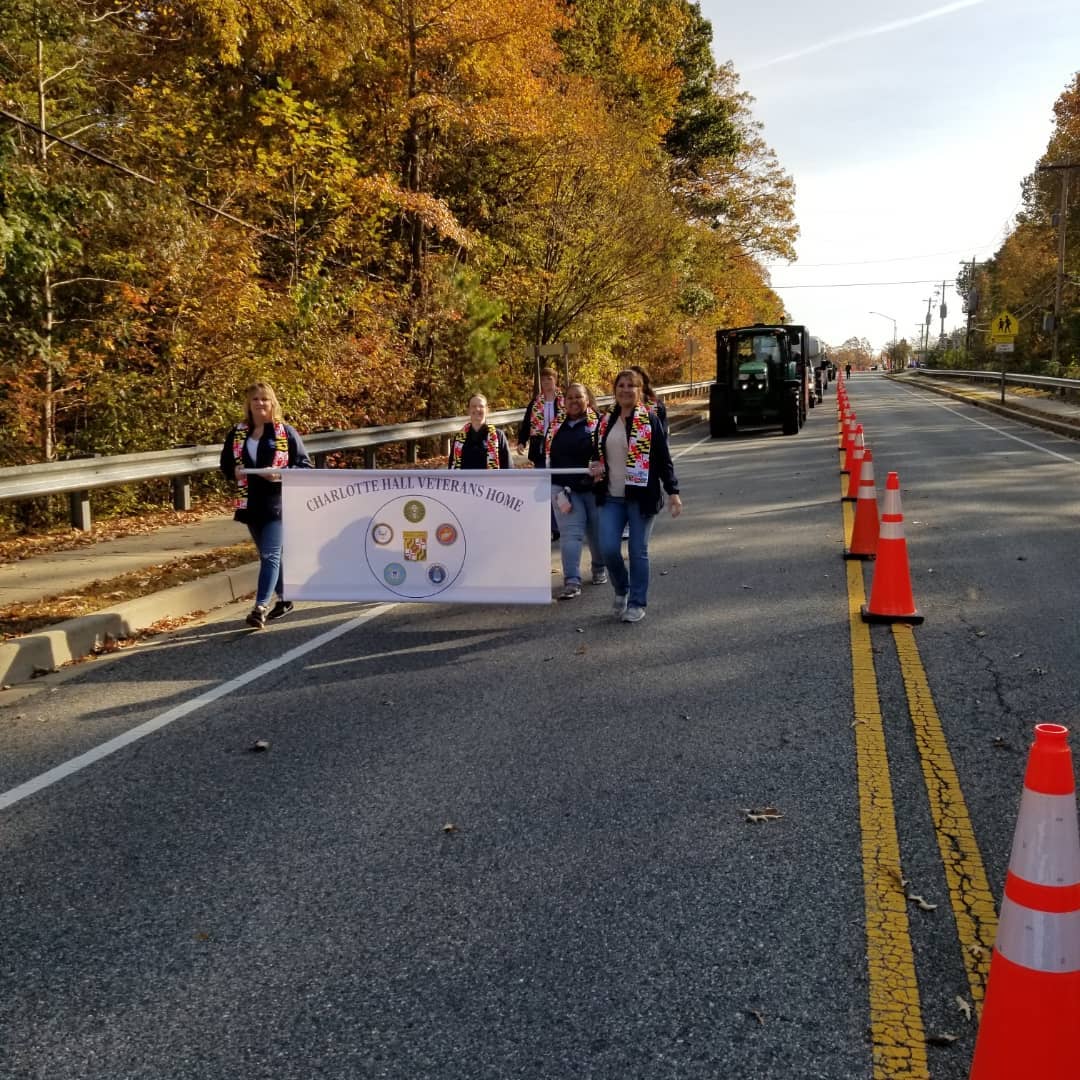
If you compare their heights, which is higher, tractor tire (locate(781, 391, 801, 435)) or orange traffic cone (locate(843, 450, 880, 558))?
tractor tire (locate(781, 391, 801, 435))

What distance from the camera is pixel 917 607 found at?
7.93 meters

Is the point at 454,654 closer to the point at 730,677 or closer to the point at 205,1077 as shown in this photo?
the point at 730,677

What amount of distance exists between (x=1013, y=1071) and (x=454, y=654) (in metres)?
4.96

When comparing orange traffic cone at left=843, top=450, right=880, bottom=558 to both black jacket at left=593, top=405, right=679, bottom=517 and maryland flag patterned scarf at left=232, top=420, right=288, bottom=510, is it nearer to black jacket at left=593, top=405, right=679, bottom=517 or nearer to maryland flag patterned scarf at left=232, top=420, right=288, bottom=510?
black jacket at left=593, top=405, right=679, bottom=517

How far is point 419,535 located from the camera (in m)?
7.78

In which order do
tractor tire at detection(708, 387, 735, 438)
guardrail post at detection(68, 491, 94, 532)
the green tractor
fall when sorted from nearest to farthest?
guardrail post at detection(68, 491, 94, 532) < the green tractor < tractor tire at detection(708, 387, 735, 438)

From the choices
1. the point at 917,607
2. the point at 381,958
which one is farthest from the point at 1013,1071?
the point at 917,607

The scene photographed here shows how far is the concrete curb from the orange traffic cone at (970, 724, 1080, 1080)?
6.10m

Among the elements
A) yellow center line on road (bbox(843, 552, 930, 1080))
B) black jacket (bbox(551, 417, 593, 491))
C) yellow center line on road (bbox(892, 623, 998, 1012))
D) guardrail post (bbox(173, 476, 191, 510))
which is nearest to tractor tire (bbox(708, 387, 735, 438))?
guardrail post (bbox(173, 476, 191, 510))

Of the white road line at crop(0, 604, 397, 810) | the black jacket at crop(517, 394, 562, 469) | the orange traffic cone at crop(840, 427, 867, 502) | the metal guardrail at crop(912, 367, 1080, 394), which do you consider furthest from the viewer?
the metal guardrail at crop(912, 367, 1080, 394)

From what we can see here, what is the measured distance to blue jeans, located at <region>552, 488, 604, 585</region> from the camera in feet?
28.8

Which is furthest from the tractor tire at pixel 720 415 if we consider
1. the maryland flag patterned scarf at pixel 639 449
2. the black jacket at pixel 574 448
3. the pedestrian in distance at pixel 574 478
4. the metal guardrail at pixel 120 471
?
the maryland flag patterned scarf at pixel 639 449

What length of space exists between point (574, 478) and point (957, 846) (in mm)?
5369

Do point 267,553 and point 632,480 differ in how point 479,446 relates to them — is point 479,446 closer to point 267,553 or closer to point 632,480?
point 632,480
